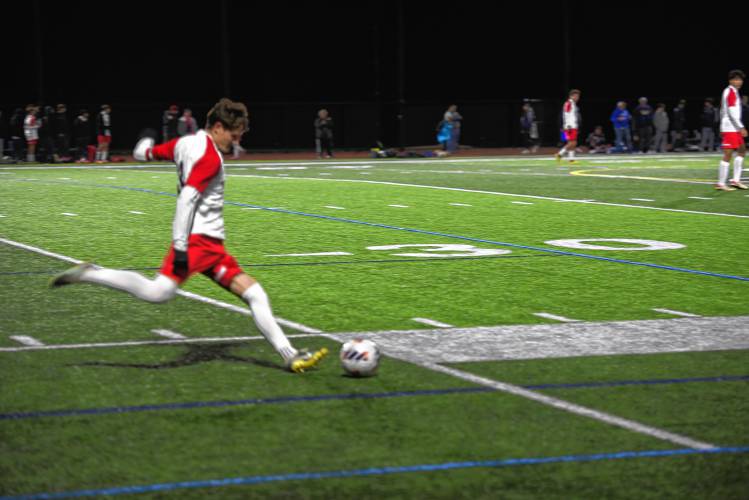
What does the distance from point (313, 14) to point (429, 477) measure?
43011 mm

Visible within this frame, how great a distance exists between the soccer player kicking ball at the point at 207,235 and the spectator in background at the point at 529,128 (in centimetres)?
3775

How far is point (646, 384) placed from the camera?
731 centimetres

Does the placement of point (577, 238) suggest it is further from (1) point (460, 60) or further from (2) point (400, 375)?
(1) point (460, 60)

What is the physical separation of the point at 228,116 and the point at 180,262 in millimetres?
900

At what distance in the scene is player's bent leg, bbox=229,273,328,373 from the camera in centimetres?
746

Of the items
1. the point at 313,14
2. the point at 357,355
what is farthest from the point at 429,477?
the point at 313,14

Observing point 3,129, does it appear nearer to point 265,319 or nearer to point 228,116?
point 228,116

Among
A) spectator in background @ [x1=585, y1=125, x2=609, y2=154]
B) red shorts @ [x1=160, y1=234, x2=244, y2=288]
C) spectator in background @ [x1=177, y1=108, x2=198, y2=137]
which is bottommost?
spectator in background @ [x1=585, y1=125, x2=609, y2=154]

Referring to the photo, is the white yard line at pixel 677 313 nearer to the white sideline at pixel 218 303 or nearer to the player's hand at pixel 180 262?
the white sideline at pixel 218 303

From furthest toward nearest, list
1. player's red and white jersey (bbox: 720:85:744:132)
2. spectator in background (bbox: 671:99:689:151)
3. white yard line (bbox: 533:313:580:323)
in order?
1. spectator in background (bbox: 671:99:689:151)
2. player's red and white jersey (bbox: 720:85:744:132)
3. white yard line (bbox: 533:313:580:323)

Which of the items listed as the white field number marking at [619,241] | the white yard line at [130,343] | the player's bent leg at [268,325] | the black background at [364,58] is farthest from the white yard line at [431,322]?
the black background at [364,58]

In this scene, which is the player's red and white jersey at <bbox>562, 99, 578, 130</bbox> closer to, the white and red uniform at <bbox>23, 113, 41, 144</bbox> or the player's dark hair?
the white and red uniform at <bbox>23, 113, 41, 144</bbox>

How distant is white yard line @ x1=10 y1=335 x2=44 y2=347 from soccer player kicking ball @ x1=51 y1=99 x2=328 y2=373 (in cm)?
102

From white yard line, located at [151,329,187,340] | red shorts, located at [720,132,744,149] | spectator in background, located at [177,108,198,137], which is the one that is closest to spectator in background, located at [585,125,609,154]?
spectator in background, located at [177,108,198,137]
